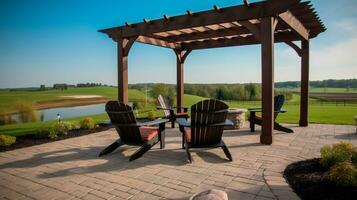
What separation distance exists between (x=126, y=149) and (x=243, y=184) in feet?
8.30

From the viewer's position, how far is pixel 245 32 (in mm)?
6742

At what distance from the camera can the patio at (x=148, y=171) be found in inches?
103

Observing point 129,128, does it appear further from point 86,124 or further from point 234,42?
point 234,42

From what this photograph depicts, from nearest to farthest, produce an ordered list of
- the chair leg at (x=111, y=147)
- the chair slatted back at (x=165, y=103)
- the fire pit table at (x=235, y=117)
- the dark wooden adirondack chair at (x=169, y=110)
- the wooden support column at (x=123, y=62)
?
the chair leg at (x=111, y=147) → the fire pit table at (x=235, y=117) → the dark wooden adirondack chair at (x=169, y=110) → the wooden support column at (x=123, y=62) → the chair slatted back at (x=165, y=103)

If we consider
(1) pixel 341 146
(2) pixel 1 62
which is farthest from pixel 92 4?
(1) pixel 341 146

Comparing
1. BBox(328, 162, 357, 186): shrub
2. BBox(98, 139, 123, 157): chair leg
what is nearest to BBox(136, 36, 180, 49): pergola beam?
BBox(98, 139, 123, 157): chair leg

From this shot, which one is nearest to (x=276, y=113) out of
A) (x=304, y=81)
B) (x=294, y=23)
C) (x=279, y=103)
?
(x=279, y=103)

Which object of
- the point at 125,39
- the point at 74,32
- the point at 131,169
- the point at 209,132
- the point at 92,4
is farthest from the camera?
the point at 74,32

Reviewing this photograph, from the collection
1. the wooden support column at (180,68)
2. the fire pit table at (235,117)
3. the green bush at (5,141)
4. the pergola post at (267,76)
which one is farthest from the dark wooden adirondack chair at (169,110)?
the green bush at (5,141)

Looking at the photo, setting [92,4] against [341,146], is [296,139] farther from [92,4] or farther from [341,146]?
[92,4]

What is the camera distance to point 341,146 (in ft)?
10.1

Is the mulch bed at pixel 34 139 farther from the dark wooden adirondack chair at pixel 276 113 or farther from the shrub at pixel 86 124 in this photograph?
the dark wooden adirondack chair at pixel 276 113

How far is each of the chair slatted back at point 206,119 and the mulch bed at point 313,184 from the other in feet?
3.87

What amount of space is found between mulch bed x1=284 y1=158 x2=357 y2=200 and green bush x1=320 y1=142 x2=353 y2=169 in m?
0.12
